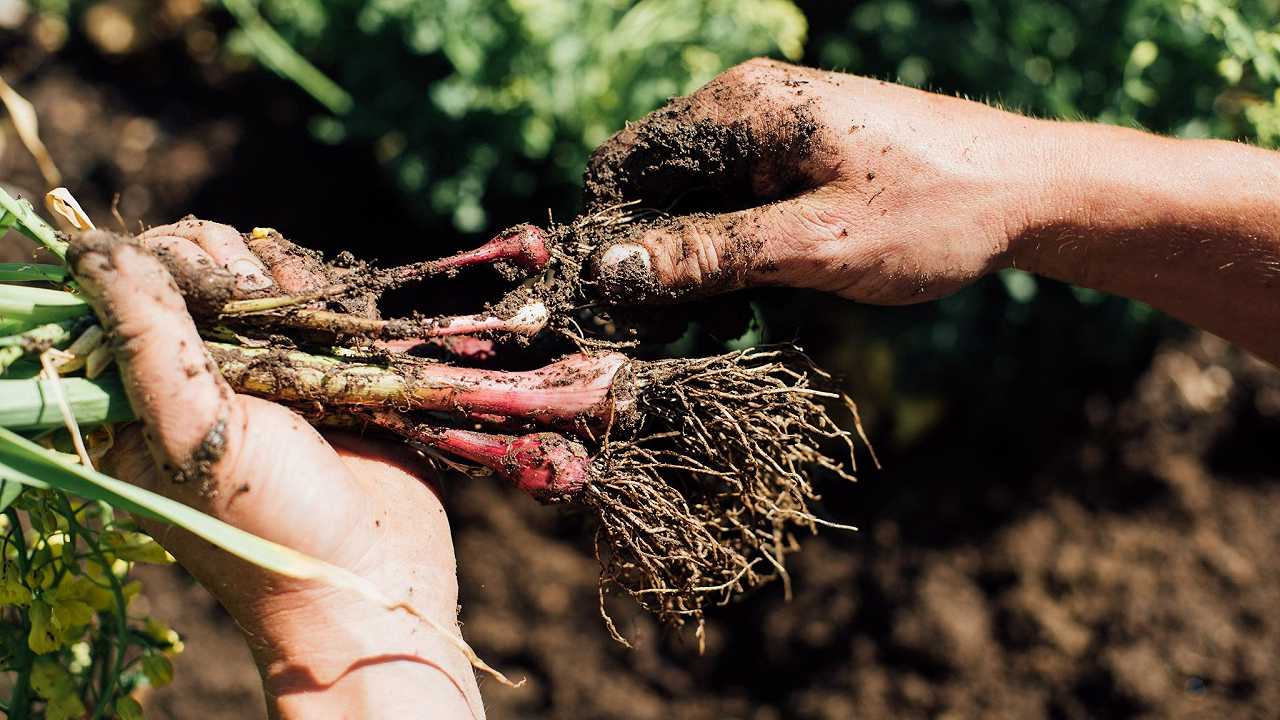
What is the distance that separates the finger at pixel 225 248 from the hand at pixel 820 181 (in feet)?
2.10

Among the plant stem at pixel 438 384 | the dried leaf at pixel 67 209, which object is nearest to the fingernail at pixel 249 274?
the plant stem at pixel 438 384

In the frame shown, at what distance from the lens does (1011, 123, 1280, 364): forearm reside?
1.78 metres

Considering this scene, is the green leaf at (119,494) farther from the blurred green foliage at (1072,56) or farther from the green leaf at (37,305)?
the blurred green foliage at (1072,56)

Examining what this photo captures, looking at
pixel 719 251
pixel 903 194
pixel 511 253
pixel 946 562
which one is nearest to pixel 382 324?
pixel 511 253

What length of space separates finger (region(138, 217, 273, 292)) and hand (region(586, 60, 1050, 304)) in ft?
2.10

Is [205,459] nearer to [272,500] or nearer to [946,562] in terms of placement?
[272,500]

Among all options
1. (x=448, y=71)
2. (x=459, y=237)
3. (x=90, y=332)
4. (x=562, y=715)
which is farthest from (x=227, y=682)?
(x=448, y=71)

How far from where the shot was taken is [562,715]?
2951 mm

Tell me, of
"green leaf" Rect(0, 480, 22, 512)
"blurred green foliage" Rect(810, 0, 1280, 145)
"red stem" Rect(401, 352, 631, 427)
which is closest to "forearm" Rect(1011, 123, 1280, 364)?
"blurred green foliage" Rect(810, 0, 1280, 145)

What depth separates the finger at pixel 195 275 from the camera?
1462 millimetres

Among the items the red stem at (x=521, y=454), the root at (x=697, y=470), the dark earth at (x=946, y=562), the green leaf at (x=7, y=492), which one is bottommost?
the dark earth at (x=946, y=562)

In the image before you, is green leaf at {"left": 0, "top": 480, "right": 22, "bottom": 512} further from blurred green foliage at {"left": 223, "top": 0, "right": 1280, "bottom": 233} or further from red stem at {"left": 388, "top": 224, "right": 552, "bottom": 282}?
blurred green foliage at {"left": 223, "top": 0, "right": 1280, "bottom": 233}

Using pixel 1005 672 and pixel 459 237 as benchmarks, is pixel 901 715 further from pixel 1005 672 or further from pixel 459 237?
pixel 459 237

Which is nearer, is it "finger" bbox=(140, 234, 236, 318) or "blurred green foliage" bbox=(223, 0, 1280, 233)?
"finger" bbox=(140, 234, 236, 318)
